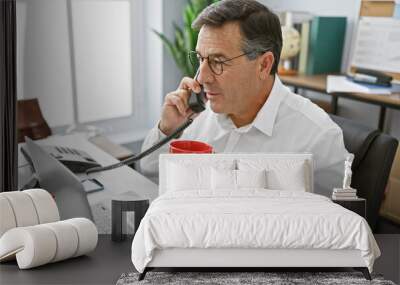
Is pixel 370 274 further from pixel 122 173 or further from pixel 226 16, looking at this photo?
pixel 122 173

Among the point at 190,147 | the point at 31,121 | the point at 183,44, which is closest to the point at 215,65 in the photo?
the point at 190,147

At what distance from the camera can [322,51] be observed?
8.67ft

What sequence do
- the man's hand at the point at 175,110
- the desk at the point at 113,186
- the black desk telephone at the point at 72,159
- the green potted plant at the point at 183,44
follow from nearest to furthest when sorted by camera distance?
1. the man's hand at the point at 175,110
2. the desk at the point at 113,186
3. the black desk telephone at the point at 72,159
4. the green potted plant at the point at 183,44

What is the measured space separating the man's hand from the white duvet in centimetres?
40

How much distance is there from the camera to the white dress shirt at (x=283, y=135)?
91cm

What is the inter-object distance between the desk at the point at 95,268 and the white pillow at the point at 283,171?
111mm

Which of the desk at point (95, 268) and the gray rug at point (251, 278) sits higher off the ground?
the gray rug at point (251, 278)

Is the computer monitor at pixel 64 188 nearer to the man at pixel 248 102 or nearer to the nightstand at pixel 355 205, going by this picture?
the man at pixel 248 102

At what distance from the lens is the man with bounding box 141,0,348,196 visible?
31.3 inches

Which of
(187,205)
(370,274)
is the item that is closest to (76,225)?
(187,205)

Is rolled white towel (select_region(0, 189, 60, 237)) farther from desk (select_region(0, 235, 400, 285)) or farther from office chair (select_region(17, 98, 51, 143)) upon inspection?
office chair (select_region(17, 98, 51, 143))

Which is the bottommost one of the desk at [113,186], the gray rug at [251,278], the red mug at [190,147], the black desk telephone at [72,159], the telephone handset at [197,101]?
the desk at [113,186]

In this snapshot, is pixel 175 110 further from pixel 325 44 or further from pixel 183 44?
pixel 183 44

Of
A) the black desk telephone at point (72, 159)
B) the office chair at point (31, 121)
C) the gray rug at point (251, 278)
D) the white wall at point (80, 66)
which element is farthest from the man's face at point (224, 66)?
the white wall at point (80, 66)
